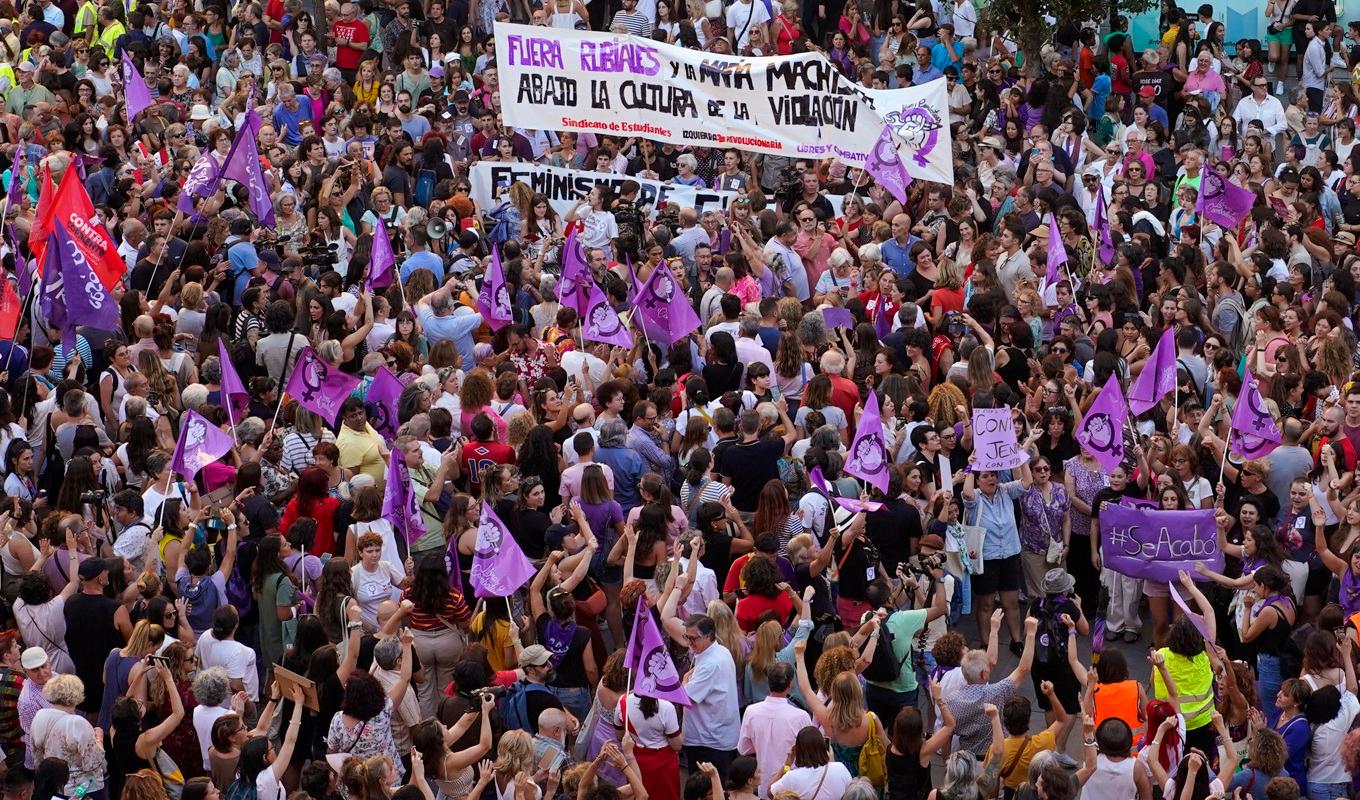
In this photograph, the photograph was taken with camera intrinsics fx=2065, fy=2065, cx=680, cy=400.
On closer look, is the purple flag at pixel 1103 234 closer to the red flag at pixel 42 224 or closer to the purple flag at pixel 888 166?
the purple flag at pixel 888 166

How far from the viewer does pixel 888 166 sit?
19.4 metres

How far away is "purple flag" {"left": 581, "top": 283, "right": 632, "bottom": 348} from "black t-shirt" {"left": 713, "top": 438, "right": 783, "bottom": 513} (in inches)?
86.9

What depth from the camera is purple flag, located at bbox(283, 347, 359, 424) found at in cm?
1402

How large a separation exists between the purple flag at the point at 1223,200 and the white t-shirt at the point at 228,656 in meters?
10.7

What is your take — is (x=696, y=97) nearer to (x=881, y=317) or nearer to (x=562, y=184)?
(x=562, y=184)

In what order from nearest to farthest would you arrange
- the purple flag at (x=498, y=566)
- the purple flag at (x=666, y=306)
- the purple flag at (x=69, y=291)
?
1. the purple flag at (x=498, y=566)
2. the purple flag at (x=69, y=291)
3. the purple flag at (x=666, y=306)

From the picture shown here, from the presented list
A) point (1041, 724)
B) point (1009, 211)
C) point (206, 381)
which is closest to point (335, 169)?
point (206, 381)

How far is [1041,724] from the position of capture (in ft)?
43.0

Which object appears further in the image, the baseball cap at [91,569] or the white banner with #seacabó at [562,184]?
the white banner with #seacabó at [562,184]

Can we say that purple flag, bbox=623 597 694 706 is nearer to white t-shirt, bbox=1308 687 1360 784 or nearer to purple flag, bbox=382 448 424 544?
purple flag, bbox=382 448 424 544

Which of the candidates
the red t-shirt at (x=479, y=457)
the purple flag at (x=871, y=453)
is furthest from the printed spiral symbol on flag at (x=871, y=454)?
the red t-shirt at (x=479, y=457)

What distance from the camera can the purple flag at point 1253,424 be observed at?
45.8 feet

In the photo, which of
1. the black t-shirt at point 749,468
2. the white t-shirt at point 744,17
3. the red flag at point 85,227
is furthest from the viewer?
the white t-shirt at point 744,17

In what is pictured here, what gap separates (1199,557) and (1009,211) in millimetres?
6977
